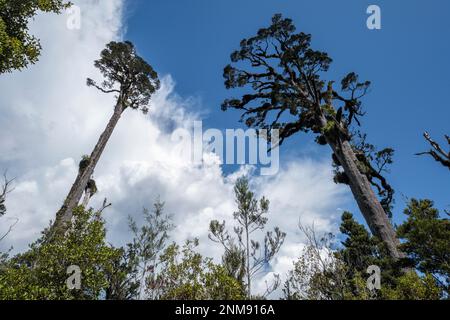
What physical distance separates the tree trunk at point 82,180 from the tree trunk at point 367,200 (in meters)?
13.5

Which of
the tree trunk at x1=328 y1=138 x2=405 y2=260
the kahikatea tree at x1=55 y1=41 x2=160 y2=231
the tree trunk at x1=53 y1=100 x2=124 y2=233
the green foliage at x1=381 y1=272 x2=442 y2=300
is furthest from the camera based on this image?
the kahikatea tree at x1=55 y1=41 x2=160 y2=231

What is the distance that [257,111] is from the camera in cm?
2072

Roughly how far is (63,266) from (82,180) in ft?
19.6

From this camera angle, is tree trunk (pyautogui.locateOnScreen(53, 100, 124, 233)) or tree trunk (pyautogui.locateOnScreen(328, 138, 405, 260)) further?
tree trunk (pyautogui.locateOnScreen(328, 138, 405, 260))

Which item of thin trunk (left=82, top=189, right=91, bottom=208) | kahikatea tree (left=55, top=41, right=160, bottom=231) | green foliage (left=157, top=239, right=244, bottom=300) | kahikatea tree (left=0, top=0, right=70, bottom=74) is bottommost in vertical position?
green foliage (left=157, top=239, right=244, bottom=300)

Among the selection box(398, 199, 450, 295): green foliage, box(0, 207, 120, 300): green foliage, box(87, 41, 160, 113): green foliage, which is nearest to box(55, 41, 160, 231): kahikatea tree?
box(87, 41, 160, 113): green foliage

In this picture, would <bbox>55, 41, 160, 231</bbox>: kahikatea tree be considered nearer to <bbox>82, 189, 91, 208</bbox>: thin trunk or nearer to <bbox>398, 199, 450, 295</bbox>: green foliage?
<bbox>82, 189, 91, 208</bbox>: thin trunk

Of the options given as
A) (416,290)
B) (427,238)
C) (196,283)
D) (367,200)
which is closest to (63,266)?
(196,283)

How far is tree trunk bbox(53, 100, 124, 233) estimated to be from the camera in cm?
1142

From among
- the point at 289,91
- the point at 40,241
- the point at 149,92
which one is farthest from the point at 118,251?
the point at 289,91

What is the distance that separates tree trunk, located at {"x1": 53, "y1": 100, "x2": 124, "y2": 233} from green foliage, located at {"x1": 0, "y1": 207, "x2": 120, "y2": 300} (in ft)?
3.12

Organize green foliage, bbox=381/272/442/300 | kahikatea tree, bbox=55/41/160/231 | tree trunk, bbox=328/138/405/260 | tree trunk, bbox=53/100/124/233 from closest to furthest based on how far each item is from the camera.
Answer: green foliage, bbox=381/272/442/300 → tree trunk, bbox=53/100/124/233 → tree trunk, bbox=328/138/405/260 → kahikatea tree, bbox=55/41/160/231

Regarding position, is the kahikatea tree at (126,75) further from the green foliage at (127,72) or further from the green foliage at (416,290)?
the green foliage at (416,290)

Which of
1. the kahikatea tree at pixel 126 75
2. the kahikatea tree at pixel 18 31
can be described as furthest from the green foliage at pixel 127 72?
the kahikatea tree at pixel 18 31
